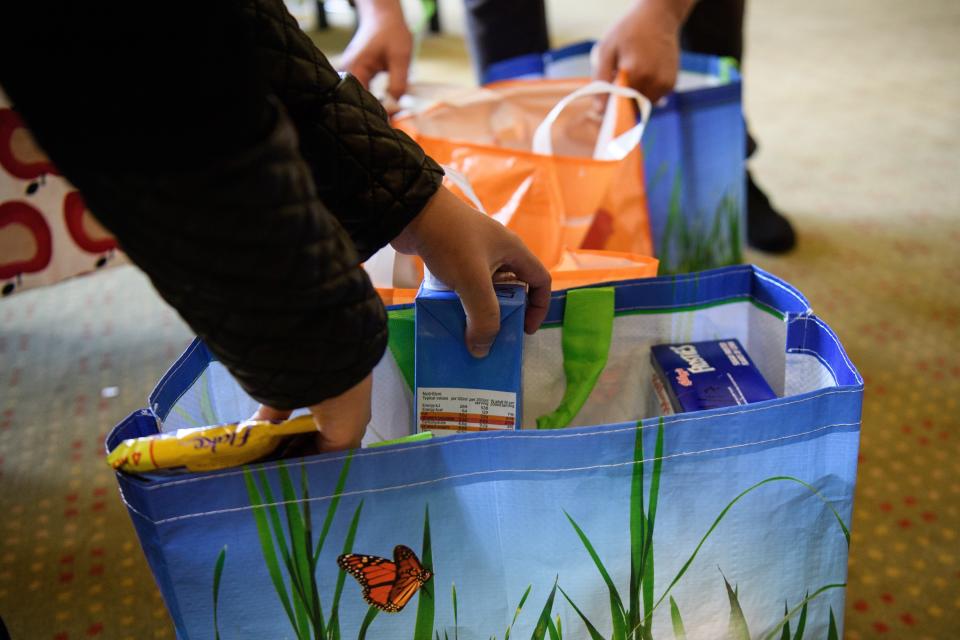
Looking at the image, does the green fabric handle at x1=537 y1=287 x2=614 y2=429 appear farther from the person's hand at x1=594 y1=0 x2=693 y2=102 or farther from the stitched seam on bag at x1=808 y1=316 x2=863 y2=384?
the person's hand at x1=594 y1=0 x2=693 y2=102

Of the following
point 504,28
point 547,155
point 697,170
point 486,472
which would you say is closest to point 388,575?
point 486,472

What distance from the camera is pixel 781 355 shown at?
64cm

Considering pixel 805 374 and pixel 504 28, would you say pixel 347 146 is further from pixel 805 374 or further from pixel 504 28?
pixel 504 28

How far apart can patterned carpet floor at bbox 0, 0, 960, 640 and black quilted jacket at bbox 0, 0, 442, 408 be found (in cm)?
52

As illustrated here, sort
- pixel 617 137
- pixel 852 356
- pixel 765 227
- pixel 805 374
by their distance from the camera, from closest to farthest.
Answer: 1. pixel 805 374
2. pixel 617 137
3. pixel 852 356
4. pixel 765 227

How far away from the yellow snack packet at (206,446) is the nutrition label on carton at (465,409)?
16 centimetres

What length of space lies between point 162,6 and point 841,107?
209 centimetres

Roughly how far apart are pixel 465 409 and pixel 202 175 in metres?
0.33

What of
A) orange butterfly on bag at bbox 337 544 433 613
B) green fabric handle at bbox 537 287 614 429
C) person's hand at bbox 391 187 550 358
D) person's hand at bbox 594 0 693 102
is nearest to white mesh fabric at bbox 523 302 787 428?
green fabric handle at bbox 537 287 614 429

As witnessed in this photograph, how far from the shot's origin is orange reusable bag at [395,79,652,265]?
78 cm

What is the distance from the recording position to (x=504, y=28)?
1.27 metres

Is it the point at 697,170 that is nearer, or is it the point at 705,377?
the point at 705,377

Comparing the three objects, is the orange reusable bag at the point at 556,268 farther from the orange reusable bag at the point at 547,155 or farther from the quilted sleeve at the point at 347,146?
the quilted sleeve at the point at 347,146

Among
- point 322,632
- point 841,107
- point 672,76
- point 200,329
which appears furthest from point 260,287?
point 841,107
